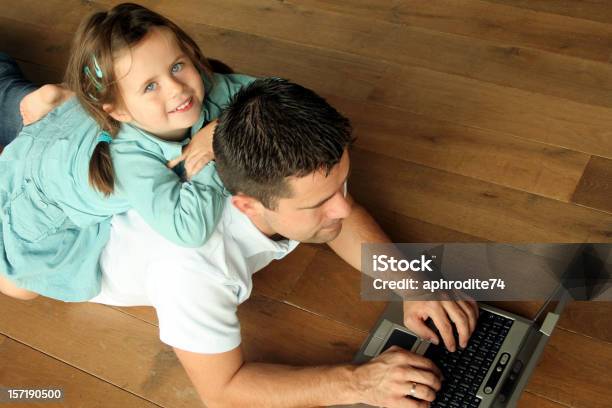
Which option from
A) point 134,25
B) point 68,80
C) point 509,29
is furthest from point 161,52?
point 509,29

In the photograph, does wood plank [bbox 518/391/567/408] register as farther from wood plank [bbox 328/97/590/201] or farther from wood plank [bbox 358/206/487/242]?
wood plank [bbox 328/97/590/201]

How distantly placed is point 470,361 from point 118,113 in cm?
91

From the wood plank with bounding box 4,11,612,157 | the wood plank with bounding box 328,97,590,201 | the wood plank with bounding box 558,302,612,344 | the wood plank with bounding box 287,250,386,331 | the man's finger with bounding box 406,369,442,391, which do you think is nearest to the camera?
the man's finger with bounding box 406,369,442,391

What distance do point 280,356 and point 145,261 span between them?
0.39 meters

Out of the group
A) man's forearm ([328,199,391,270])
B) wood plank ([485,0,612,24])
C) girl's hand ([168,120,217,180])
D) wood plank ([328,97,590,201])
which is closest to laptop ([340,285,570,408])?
man's forearm ([328,199,391,270])

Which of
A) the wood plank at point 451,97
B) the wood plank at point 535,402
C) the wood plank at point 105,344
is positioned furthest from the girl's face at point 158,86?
the wood plank at point 535,402

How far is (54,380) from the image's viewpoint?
1775 millimetres

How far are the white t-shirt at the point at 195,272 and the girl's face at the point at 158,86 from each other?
214 millimetres

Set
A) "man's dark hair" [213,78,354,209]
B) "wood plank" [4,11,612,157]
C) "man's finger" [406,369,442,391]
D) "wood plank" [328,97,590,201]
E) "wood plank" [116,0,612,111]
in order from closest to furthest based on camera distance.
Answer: "man's dark hair" [213,78,354,209], "man's finger" [406,369,442,391], "wood plank" [328,97,590,201], "wood plank" [4,11,612,157], "wood plank" [116,0,612,111]

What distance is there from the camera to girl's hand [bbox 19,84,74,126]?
2.05 meters

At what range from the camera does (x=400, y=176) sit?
6.83 feet

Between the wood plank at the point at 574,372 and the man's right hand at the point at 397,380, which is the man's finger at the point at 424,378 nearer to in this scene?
the man's right hand at the point at 397,380

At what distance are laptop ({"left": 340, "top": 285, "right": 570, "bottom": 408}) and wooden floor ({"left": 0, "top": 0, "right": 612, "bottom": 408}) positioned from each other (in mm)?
78

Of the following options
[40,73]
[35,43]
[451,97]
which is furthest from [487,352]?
[35,43]
